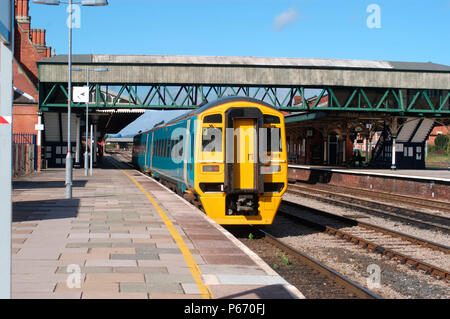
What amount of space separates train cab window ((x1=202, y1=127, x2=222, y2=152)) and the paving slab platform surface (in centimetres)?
163

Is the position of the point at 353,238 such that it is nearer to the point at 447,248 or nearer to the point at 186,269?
the point at 447,248

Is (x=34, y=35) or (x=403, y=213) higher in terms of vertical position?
(x=34, y=35)

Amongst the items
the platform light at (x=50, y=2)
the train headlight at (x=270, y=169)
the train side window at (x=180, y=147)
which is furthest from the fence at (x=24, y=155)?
the train headlight at (x=270, y=169)

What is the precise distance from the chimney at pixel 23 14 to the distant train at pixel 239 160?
1435 inches

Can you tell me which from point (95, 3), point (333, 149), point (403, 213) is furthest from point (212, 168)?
point (333, 149)

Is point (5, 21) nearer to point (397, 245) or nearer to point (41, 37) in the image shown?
point (397, 245)

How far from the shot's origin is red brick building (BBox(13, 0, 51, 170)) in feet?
121

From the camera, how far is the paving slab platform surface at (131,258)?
5828mm

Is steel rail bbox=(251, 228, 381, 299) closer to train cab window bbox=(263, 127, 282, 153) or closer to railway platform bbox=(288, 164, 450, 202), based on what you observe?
train cab window bbox=(263, 127, 282, 153)

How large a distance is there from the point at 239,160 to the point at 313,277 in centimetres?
430

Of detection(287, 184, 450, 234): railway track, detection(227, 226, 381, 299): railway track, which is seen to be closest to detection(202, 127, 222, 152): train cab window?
detection(227, 226, 381, 299): railway track

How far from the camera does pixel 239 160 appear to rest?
40.1ft

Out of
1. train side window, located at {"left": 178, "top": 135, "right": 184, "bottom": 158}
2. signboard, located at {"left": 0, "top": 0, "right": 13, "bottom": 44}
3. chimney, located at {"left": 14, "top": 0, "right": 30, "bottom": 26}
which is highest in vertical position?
chimney, located at {"left": 14, "top": 0, "right": 30, "bottom": 26}

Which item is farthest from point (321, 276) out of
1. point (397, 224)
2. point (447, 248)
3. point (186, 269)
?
point (397, 224)
